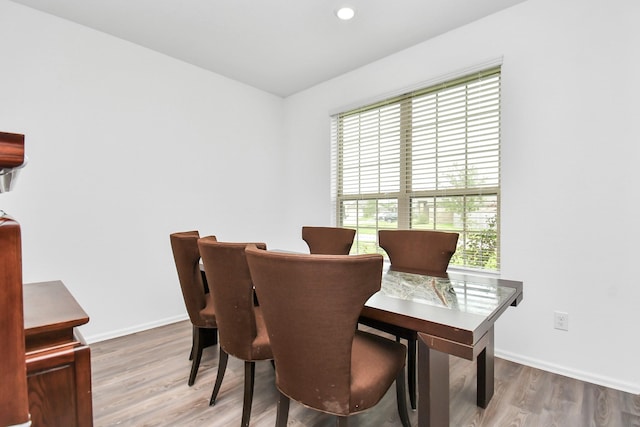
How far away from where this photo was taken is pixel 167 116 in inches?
120

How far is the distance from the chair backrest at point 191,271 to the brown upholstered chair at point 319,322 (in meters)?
0.77

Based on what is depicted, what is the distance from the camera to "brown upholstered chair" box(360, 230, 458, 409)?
5.93 ft

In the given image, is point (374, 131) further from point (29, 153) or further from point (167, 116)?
point (29, 153)

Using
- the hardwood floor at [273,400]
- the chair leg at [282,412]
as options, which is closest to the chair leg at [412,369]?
the hardwood floor at [273,400]

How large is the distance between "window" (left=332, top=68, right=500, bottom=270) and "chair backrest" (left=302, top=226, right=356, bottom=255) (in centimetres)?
76

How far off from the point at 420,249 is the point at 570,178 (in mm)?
1100

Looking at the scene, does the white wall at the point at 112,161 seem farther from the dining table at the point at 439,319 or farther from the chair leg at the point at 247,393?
the dining table at the point at 439,319

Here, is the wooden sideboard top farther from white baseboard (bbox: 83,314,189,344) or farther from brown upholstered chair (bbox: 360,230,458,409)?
white baseboard (bbox: 83,314,189,344)

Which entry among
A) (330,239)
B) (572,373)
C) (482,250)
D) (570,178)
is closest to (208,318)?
(330,239)

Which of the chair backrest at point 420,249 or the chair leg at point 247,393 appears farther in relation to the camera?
the chair backrest at point 420,249

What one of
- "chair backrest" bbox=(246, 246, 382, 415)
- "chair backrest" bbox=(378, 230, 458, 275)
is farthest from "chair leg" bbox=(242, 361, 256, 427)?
"chair backrest" bbox=(378, 230, 458, 275)

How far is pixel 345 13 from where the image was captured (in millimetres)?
2346

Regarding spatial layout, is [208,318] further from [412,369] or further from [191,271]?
[412,369]

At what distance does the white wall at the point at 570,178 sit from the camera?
1906 mm
